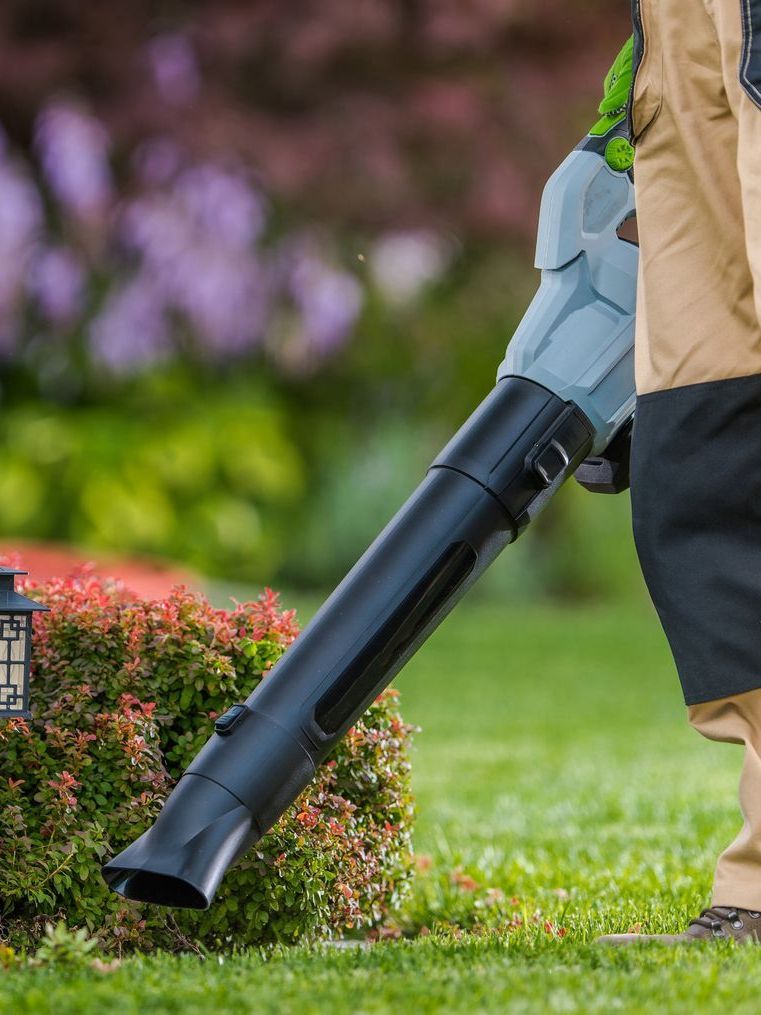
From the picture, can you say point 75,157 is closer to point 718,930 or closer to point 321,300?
point 321,300

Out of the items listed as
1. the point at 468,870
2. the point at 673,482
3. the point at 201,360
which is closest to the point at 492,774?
the point at 468,870

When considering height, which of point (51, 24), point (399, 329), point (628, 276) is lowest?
point (628, 276)

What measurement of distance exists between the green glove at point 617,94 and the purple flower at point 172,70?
9.42 metres

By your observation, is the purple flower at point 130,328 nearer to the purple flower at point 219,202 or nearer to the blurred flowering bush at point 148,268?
the blurred flowering bush at point 148,268

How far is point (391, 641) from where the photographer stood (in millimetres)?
2674

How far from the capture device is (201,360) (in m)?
13.0

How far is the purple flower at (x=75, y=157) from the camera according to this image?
463 inches

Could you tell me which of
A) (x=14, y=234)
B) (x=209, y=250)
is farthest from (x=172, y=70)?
(x=14, y=234)

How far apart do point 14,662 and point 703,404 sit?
1.26 m

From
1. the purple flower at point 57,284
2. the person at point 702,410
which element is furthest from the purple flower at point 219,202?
the person at point 702,410

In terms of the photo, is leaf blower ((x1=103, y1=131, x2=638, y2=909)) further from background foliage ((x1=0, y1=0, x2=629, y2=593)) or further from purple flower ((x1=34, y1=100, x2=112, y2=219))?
purple flower ((x1=34, y1=100, x2=112, y2=219))

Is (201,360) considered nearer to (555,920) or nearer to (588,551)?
(588,551)

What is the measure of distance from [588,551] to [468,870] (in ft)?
32.3

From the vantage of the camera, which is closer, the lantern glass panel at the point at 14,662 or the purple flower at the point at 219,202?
the lantern glass panel at the point at 14,662
